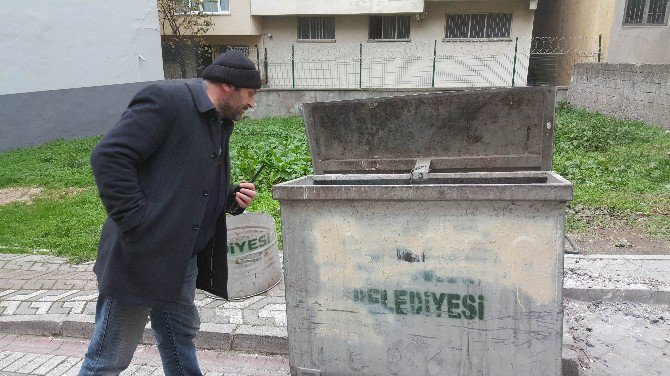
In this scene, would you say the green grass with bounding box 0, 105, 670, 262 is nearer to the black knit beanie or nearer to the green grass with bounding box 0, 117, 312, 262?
the green grass with bounding box 0, 117, 312, 262

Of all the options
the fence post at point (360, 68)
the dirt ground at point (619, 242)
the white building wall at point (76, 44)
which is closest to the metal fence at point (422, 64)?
the fence post at point (360, 68)

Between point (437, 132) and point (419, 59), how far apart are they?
47.4 feet

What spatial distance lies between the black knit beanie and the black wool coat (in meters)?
0.11

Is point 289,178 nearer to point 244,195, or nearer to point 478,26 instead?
point 244,195

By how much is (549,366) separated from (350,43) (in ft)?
54.4

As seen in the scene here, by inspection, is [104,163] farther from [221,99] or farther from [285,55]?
[285,55]

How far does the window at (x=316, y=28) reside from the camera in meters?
17.9

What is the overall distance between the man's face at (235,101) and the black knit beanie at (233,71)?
0.06 meters

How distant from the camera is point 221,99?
2203 millimetres

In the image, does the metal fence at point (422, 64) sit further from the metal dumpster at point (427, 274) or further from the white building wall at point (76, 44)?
the metal dumpster at point (427, 274)

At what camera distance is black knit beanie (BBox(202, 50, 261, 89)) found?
2.11m

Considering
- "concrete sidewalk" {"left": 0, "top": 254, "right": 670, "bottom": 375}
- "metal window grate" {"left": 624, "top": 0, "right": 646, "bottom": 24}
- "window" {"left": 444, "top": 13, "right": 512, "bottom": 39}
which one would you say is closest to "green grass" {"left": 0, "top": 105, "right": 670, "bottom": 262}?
"concrete sidewalk" {"left": 0, "top": 254, "right": 670, "bottom": 375}

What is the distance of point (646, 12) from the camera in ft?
46.4

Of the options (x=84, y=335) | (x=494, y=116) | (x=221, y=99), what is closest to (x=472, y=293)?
(x=494, y=116)
